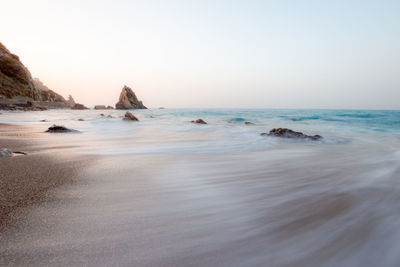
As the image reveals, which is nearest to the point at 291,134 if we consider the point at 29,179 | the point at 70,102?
the point at 29,179

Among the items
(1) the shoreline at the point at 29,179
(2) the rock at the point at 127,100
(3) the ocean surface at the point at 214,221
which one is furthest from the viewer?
(2) the rock at the point at 127,100

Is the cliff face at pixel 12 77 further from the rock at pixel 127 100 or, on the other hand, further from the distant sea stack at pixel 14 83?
the rock at pixel 127 100

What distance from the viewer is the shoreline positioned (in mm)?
1577

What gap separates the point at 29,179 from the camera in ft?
7.20

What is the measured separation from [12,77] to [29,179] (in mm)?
49406

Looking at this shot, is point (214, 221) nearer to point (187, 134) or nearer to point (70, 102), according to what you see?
point (187, 134)

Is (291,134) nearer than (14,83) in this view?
Yes

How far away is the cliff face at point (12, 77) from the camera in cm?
3525

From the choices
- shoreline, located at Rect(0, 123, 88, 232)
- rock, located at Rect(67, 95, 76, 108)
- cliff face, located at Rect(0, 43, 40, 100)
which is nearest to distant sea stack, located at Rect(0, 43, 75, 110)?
cliff face, located at Rect(0, 43, 40, 100)

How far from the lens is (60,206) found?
5.55 ft

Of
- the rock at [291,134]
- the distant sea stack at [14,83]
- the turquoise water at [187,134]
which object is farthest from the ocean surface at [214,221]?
the distant sea stack at [14,83]

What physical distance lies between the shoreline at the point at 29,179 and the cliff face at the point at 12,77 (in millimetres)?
44926

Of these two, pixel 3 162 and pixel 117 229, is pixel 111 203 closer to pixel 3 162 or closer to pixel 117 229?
pixel 117 229

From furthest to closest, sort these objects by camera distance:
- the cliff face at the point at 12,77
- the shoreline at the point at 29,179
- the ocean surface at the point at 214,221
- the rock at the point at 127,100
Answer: the rock at the point at 127,100 < the cliff face at the point at 12,77 < the shoreline at the point at 29,179 < the ocean surface at the point at 214,221
